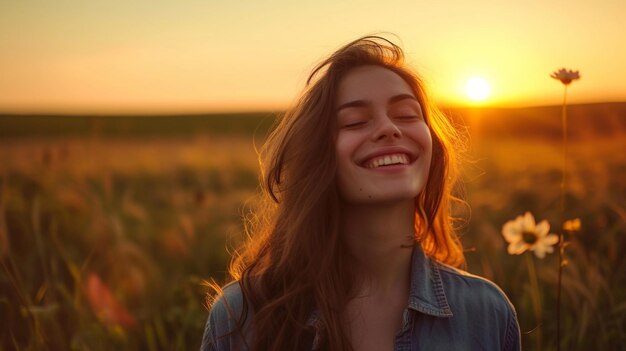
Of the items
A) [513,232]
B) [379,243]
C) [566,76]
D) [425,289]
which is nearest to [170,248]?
[513,232]

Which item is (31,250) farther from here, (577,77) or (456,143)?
(577,77)

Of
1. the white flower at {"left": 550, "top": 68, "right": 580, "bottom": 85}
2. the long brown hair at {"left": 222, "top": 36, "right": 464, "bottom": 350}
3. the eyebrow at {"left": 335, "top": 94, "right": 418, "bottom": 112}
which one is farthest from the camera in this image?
the white flower at {"left": 550, "top": 68, "right": 580, "bottom": 85}

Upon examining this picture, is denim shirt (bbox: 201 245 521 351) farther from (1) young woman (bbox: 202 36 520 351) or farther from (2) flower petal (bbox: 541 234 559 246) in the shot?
(2) flower petal (bbox: 541 234 559 246)

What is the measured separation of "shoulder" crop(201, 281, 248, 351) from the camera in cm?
212

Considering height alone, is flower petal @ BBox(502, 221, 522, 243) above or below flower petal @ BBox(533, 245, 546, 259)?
above

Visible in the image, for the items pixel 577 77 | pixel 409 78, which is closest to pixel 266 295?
pixel 409 78

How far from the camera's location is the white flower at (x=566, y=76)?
2.42m

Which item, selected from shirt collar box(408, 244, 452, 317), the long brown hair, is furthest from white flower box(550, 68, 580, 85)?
shirt collar box(408, 244, 452, 317)

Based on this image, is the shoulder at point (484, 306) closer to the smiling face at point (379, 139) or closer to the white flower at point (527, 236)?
the smiling face at point (379, 139)

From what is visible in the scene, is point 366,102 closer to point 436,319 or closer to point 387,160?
point 387,160

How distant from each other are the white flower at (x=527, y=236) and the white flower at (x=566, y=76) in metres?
0.55

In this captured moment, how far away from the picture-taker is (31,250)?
4.00m

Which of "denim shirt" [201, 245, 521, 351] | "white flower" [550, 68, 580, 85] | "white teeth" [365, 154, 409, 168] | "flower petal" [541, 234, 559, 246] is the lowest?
"denim shirt" [201, 245, 521, 351]

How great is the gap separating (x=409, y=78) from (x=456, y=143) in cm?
51
